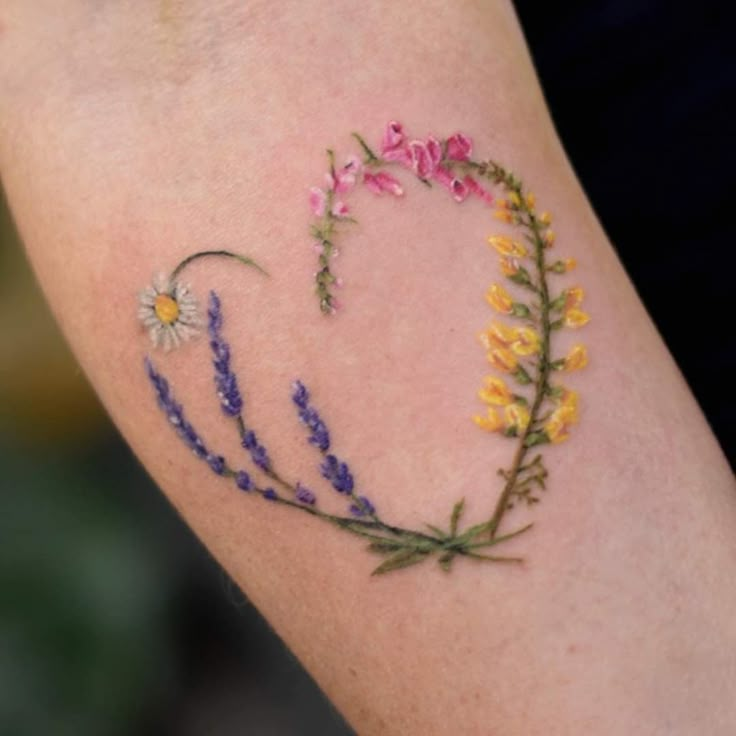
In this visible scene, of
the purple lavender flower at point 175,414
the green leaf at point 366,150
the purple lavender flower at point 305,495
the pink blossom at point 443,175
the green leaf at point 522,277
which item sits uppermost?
the green leaf at point 366,150

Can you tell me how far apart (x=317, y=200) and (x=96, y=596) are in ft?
3.27

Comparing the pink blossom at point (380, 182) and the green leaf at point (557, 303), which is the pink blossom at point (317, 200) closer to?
the pink blossom at point (380, 182)

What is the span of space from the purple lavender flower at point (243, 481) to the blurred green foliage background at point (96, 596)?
813 mm

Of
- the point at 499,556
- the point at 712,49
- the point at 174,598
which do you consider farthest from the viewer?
the point at 174,598

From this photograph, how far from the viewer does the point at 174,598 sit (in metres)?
1.68

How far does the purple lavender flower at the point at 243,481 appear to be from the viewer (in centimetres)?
77

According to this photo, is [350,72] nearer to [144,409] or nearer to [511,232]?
[511,232]

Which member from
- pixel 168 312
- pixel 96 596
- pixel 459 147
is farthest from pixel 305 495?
pixel 96 596

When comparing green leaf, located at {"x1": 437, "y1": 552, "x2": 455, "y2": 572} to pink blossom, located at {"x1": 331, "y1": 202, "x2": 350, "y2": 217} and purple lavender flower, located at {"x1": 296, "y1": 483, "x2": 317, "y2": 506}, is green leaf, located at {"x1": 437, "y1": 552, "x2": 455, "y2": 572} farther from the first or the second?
pink blossom, located at {"x1": 331, "y1": 202, "x2": 350, "y2": 217}

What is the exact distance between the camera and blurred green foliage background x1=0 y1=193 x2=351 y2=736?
157 cm

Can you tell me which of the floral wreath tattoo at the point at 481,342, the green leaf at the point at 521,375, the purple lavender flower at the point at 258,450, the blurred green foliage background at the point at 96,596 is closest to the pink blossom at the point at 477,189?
the floral wreath tattoo at the point at 481,342

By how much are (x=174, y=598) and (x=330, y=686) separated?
92 cm

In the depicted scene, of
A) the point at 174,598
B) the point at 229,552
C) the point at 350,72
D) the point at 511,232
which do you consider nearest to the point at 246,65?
the point at 350,72

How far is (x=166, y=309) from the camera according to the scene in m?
0.77
